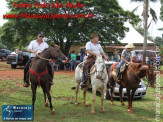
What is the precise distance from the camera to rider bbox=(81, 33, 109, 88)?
7959mm

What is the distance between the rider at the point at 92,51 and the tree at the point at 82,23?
1494 cm

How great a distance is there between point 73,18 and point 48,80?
1793cm

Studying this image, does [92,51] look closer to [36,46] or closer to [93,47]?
[93,47]

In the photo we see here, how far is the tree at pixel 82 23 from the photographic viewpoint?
23.4 metres

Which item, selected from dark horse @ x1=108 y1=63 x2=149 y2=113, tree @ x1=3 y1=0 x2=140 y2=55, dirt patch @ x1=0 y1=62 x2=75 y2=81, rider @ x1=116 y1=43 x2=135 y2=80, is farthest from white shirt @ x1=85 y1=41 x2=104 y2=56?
tree @ x1=3 y1=0 x2=140 y2=55

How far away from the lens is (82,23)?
989 inches

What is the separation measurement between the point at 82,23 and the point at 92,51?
17.6 meters

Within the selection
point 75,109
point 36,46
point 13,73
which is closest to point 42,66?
point 36,46

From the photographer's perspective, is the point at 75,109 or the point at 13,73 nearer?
the point at 75,109

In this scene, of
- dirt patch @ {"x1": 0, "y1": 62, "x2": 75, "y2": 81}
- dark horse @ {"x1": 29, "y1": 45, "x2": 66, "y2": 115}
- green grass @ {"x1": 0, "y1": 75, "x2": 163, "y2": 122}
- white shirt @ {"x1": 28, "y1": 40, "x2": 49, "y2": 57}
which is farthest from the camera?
dirt patch @ {"x1": 0, "y1": 62, "x2": 75, "y2": 81}

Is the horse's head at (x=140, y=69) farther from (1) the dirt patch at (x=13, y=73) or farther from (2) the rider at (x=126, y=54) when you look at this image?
(1) the dirt patch at (x=13, y=73)

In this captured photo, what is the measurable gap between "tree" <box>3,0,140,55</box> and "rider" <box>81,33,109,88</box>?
49.0 feet

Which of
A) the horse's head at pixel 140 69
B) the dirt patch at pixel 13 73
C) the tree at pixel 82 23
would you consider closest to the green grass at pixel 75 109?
the horse's head at pixel 140 69

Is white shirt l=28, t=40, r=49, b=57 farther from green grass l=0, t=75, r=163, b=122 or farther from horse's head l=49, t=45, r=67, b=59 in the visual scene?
green grass l=0, t=75, r=163, b=122
